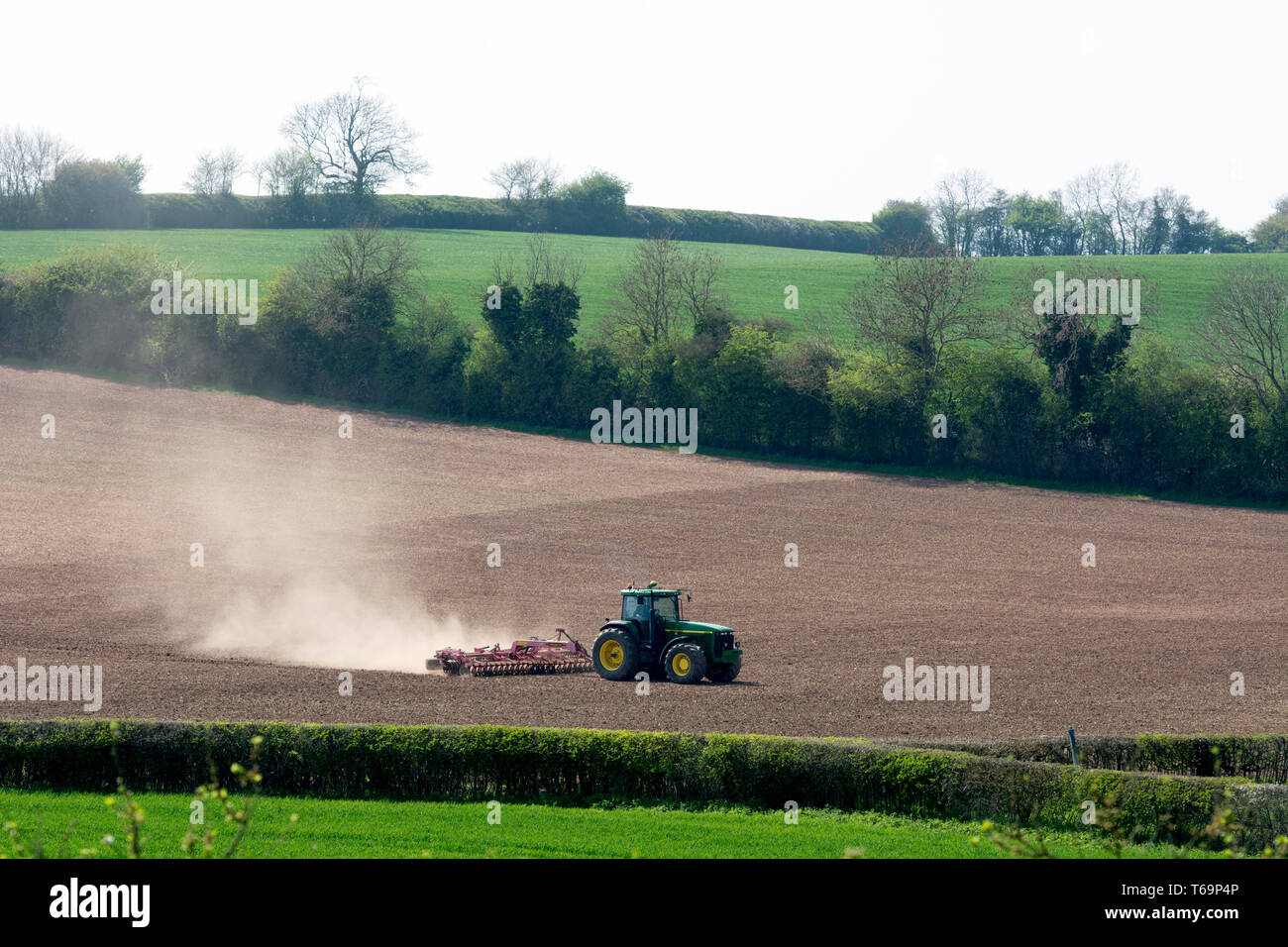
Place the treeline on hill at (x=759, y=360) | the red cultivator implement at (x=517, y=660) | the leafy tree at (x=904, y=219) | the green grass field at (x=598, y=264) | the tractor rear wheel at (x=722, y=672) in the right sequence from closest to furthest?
the tractor rear wheel at (x=722, y=672) < the red cultivator implement at (x=517, y=660) < the treeline on hill at (x=759, y=360) < the green grass field at (x=598, y=264) < the leafy tree at (x=904, y=219)

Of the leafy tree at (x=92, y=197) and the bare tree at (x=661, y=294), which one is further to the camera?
the leafy tree at (x=92, y=197)

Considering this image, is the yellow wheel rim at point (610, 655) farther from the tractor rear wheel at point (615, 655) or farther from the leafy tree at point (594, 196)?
the leafy tree at point (594, 196)

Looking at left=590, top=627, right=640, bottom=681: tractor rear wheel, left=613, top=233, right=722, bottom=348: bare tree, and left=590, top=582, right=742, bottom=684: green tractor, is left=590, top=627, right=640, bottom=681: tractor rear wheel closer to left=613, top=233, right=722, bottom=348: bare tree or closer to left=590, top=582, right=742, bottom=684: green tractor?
left=590, top=582, right=742, bottom=684: green tractor

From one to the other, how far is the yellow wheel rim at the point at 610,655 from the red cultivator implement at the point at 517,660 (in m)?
1.08

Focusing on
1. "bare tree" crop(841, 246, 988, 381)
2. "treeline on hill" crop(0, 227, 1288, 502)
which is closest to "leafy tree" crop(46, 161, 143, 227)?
"treeline on hill" crop(0, 227, 1288, 502)

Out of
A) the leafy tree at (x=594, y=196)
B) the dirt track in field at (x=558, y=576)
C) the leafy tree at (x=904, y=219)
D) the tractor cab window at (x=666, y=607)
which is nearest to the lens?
the dirt track in field at (x=558, y=576)

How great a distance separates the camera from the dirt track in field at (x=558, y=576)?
76.1 ft

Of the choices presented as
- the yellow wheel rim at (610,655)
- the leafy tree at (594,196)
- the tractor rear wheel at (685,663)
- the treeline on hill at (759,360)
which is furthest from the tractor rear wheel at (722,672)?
the leafy tree at (594,196)

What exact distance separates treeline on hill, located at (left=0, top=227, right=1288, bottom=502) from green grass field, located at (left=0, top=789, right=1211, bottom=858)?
1724 inches

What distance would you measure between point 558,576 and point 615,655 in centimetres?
1298

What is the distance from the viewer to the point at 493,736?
1695cm

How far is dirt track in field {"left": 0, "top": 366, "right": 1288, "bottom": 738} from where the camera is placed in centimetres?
2320
